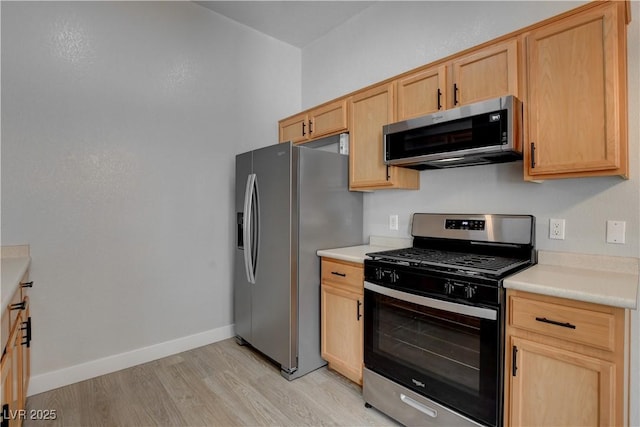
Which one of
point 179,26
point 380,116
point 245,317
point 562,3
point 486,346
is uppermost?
point 179,26

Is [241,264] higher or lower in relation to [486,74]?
lower

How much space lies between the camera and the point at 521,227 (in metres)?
1.91

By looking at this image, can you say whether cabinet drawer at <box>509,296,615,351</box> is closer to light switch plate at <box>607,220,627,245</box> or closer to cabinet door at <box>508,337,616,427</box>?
cabinet door at <box>508,337,616,427</box>

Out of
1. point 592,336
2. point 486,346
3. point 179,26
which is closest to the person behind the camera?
point 592,336

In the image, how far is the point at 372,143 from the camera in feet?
8.14


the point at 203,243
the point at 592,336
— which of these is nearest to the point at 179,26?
the point at 203,243

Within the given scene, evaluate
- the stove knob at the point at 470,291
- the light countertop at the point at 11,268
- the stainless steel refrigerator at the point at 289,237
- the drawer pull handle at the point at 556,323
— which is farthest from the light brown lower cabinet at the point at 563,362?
the light countertop at the point at 11,268

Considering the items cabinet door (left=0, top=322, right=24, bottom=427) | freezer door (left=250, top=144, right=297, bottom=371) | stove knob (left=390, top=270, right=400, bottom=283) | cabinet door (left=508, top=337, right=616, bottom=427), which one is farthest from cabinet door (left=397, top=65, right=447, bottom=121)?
cabinet door (left=0, top=322, right=24, bottom=427)

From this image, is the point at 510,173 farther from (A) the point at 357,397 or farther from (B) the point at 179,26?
(B) the point at 179,26

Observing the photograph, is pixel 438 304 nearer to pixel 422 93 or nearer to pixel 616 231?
pixel 616 231

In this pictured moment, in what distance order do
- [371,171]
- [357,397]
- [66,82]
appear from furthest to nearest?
[371,171]
[66,82]
[357,397]

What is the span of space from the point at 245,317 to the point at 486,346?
1.96 m

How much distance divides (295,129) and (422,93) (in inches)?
57.3

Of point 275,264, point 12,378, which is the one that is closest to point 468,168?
point 275,264
